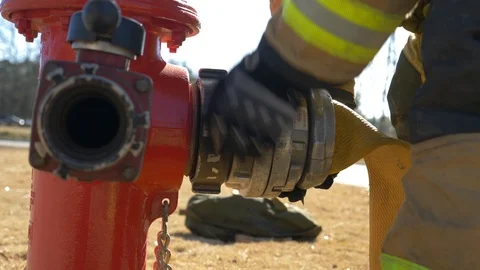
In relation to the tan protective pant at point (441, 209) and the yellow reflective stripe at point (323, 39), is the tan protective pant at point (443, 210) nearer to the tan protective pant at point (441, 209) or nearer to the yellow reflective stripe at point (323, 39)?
the tan protective pant at point (441, 209)

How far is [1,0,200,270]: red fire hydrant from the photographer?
1492mm

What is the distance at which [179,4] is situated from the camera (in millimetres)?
1643

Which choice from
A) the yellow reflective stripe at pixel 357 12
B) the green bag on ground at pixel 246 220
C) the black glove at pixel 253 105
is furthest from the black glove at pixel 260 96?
the green bag on ground at pixel 246 220

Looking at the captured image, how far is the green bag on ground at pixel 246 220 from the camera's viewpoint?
4.31 meters

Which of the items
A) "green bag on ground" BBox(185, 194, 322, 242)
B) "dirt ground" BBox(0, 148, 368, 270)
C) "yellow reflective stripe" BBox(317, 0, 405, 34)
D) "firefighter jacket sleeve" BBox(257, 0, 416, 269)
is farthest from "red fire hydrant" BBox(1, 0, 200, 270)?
"green bag on ground" BBox(185, 194, 322, 242)

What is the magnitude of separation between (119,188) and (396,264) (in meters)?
0.72

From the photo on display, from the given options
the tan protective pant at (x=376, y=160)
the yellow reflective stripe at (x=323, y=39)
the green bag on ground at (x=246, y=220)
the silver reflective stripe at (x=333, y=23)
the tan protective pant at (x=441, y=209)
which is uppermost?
the silver reflective stripe at (x=333, y=23)

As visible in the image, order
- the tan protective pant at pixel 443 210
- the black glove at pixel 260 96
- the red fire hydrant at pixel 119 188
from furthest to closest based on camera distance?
the red fire hydrant at pixel 119 188, the black glove at pixel 260 96, the tan protective pant at pixel 443 210

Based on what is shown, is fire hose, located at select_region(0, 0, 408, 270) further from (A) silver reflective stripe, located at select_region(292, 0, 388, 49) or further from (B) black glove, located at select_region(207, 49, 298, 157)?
(A) silver reflective stripe, located at select_region(292, 0, 388, 49)

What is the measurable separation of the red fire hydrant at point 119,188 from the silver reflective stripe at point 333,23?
443 millimetres

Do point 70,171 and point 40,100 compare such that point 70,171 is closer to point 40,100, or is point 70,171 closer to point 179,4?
point 40,100

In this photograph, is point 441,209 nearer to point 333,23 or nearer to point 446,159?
point 446,159

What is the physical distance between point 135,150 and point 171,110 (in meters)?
0.38

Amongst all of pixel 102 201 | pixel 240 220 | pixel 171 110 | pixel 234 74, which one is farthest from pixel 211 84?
pixel 240 220
